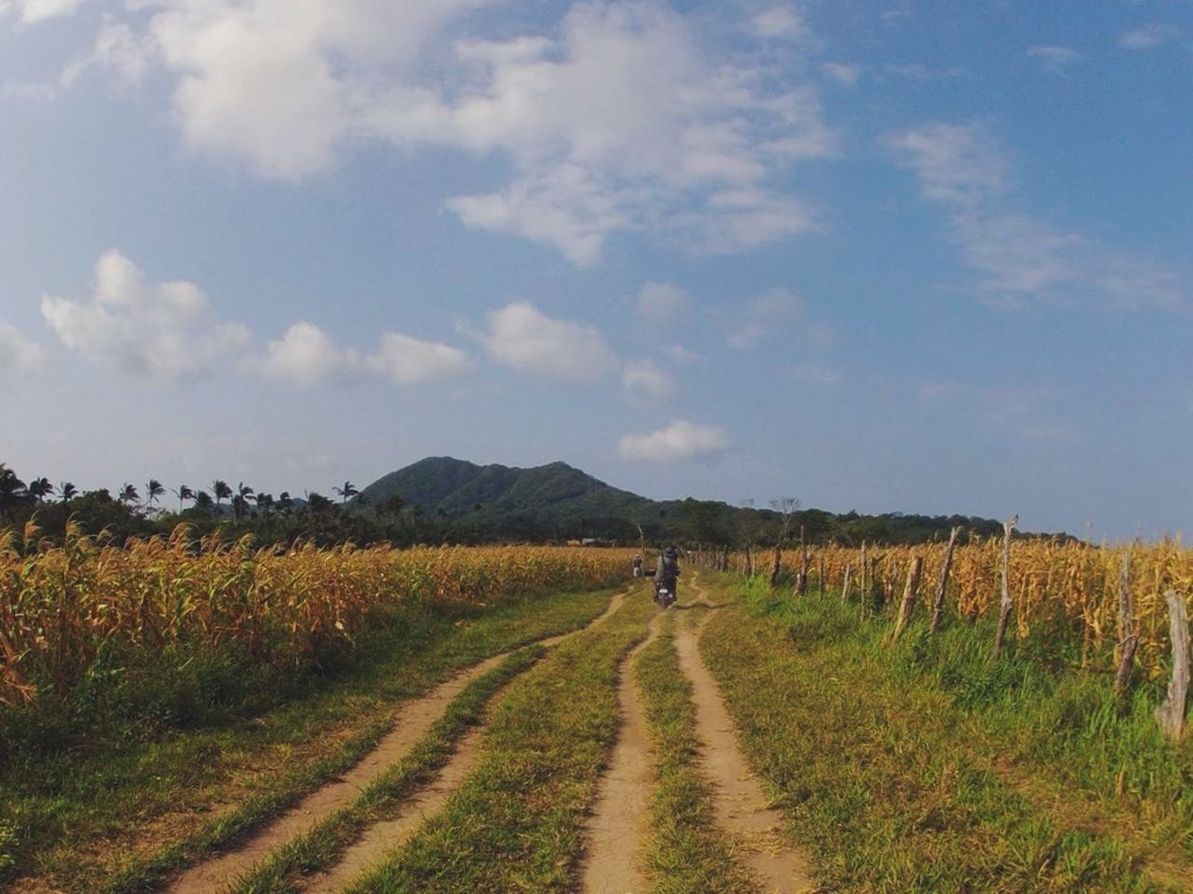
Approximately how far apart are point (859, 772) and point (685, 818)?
2.16 meters

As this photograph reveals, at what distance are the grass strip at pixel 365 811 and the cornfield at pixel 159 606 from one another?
3.59 m

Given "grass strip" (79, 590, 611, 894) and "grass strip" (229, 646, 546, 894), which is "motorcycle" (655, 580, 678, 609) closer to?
"grass strip" (79, 590, 611, 894)

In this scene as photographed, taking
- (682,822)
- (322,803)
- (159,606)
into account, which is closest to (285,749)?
(322,803)

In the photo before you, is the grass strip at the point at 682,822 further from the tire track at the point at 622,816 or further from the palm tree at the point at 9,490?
the palm tree at the point at 9,490

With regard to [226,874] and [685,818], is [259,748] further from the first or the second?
[685,818]

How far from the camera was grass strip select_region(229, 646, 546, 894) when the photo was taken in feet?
18.7

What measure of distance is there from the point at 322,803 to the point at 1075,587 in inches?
454

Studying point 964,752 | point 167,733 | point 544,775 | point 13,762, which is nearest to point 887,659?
point 964,752

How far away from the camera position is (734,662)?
15.1 metres

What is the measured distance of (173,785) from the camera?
7730 mm

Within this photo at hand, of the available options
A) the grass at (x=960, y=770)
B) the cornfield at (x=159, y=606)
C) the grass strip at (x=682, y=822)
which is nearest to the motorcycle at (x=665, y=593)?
the cornfield at (x=159, y=606)

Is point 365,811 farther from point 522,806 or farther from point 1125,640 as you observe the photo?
point 1125,640

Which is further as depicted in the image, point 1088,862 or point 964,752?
point 964,752

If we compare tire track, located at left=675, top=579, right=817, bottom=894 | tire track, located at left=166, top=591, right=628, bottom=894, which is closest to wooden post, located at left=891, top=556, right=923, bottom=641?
tire track, located at left=675, top=579, right=817, bottom=894
